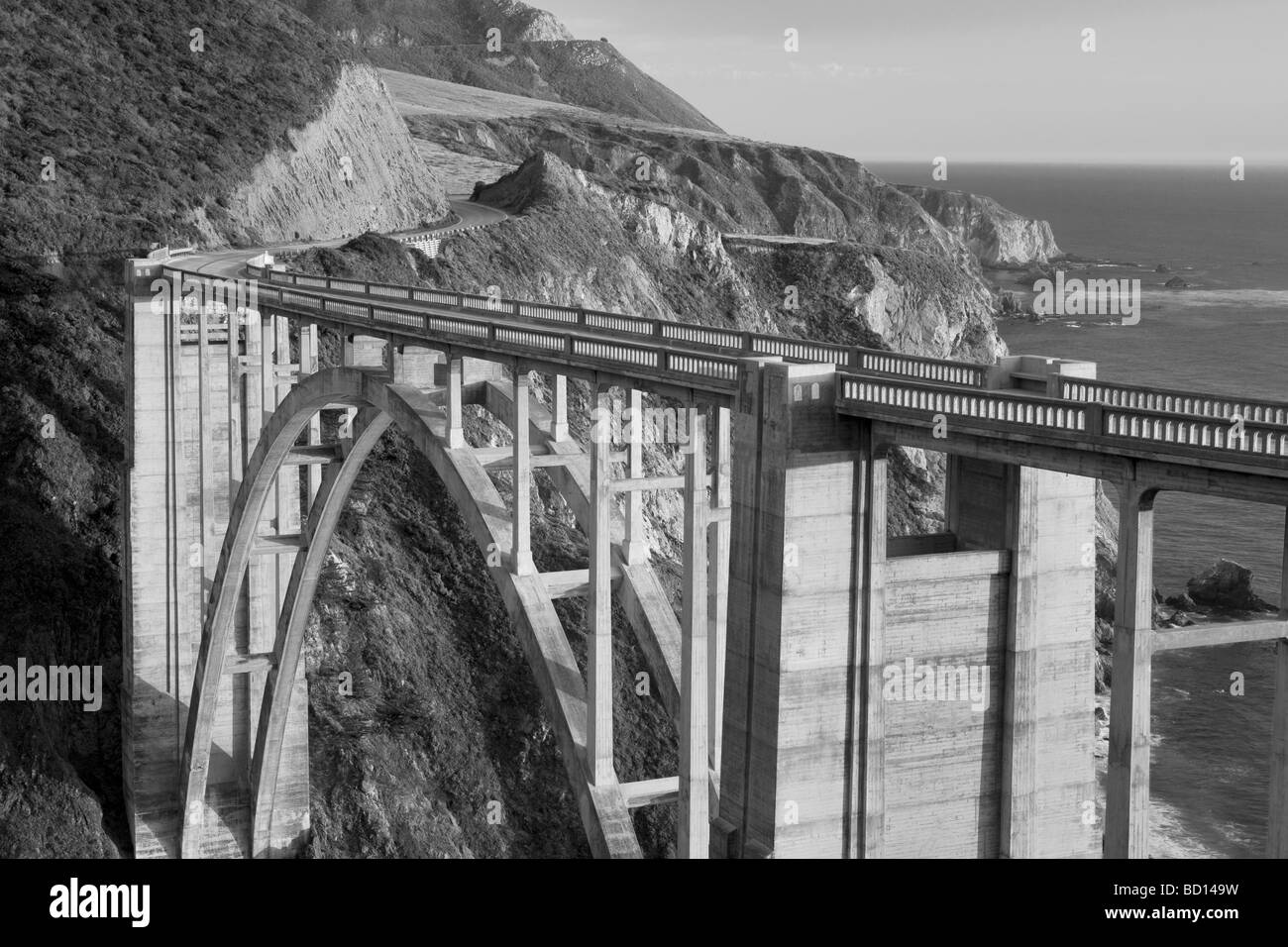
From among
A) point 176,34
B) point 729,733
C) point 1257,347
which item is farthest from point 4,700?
point 1257,347

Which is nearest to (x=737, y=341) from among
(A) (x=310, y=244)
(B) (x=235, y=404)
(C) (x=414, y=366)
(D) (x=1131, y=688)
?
(C) (x=414, y=366)

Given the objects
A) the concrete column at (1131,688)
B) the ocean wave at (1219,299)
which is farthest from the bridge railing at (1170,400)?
the ocean wave at (1219,299)

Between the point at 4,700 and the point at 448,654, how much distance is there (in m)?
15.1

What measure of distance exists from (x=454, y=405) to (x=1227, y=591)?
57512 mm

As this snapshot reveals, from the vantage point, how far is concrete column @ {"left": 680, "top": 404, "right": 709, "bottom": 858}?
22641 mm

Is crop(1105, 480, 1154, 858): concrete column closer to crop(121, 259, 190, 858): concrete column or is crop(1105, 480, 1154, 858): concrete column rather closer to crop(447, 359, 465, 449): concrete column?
crop(447, 359, 465, 449): concrete column

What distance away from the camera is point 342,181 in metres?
85.4

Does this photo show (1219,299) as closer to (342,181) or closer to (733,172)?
(733,172)

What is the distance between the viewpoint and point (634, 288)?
9456 cm

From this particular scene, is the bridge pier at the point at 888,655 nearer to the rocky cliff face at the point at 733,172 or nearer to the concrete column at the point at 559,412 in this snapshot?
the concrete column at the point at 559,412

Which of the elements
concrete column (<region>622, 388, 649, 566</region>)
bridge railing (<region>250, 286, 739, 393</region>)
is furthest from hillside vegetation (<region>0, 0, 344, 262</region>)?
concrete column (<region>622, 388, 649, 566</region>)

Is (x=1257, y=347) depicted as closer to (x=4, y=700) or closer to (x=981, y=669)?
(x=4, y=700)

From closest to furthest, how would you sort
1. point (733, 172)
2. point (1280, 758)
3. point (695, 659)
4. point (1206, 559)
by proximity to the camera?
1. point (1280, 758)
2. point (695, 659)
3. point (1206, 559)
4. point (733, 172)

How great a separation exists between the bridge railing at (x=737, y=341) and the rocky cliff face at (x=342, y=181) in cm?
3631
